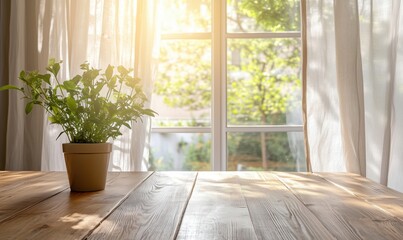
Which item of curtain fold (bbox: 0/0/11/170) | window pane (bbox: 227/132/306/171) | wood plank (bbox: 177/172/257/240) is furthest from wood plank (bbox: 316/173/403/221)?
curtain fold (bbox: 0/0/11/170)

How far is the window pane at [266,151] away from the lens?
302 cm

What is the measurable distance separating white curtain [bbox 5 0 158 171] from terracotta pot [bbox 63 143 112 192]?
4.77ft

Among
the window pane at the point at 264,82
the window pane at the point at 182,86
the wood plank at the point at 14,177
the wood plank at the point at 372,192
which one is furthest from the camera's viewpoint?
the window pane at the point at 182,86

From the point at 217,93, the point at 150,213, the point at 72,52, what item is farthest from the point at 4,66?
the point at 150,213

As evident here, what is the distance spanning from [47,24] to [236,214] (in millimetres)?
2181

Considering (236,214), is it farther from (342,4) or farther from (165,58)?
(165,58)

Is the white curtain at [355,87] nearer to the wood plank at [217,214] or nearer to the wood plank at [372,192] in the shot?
the wood plank at [372,192]

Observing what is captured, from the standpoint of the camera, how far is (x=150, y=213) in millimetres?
1015

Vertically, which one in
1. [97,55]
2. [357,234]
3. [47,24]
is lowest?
[357,234]

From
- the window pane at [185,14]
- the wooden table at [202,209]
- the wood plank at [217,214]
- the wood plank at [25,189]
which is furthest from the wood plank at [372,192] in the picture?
the window pane at [185,14]

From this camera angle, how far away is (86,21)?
280 centimetres

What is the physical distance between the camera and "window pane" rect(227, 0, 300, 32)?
3.08 meters

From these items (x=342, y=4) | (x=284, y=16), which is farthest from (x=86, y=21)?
(x=342, y=4)

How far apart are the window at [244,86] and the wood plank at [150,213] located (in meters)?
1.63
